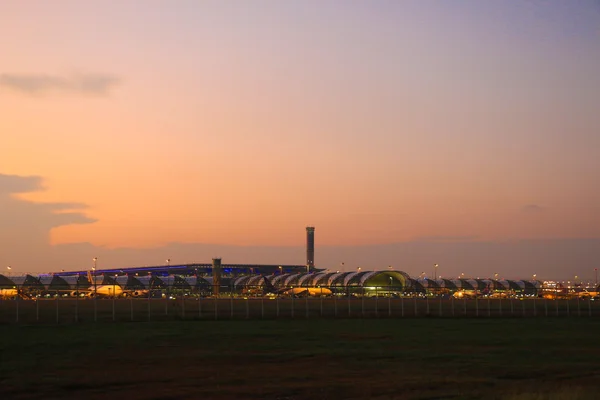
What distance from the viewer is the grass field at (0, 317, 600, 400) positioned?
20812 millimetres

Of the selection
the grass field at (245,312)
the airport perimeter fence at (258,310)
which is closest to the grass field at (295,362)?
the grass field at (245,312)

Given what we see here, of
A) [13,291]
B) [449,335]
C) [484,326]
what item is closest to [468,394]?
[449,335]

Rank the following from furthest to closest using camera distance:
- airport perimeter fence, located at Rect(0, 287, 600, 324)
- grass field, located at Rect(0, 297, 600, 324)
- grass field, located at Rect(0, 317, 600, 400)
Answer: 1. airport perimeter fence, located at Rect(0, 287, 600, 324)
2. grass field, located at Rect(0, 297, 600, 324)
3. grass field, located at Rect(0, 317, 600, 400)

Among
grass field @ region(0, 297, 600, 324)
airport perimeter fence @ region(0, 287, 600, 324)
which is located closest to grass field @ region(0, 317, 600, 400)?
grass field @ region(0, 297, 600, 324)

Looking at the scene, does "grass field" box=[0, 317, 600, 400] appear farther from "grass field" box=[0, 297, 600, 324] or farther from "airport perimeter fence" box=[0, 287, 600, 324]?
"airport perimeter fence" box=[0, 287, 600, 324]

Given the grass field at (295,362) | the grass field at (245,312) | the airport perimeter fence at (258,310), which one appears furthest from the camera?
the airport perimeter fence at (258,310)

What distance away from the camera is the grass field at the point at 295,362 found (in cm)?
2081

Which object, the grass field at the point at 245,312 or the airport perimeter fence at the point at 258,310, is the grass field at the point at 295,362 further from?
the airport perimeter fence at the point at 258,310

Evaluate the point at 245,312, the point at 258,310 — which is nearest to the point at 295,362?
the point at 245,312

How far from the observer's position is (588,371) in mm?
25328

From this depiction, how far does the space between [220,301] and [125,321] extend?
174ft

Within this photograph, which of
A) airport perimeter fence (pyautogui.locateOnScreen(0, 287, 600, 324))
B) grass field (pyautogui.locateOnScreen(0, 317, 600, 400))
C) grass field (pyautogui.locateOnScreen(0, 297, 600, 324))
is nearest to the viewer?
grass field (pyautogui.locateOnScreen(0, 317, 600, 400))

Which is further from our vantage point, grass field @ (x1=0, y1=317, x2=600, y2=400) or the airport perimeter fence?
the airport perimeter fence

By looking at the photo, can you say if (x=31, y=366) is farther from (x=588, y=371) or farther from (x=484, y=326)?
(x=484, y=326)
